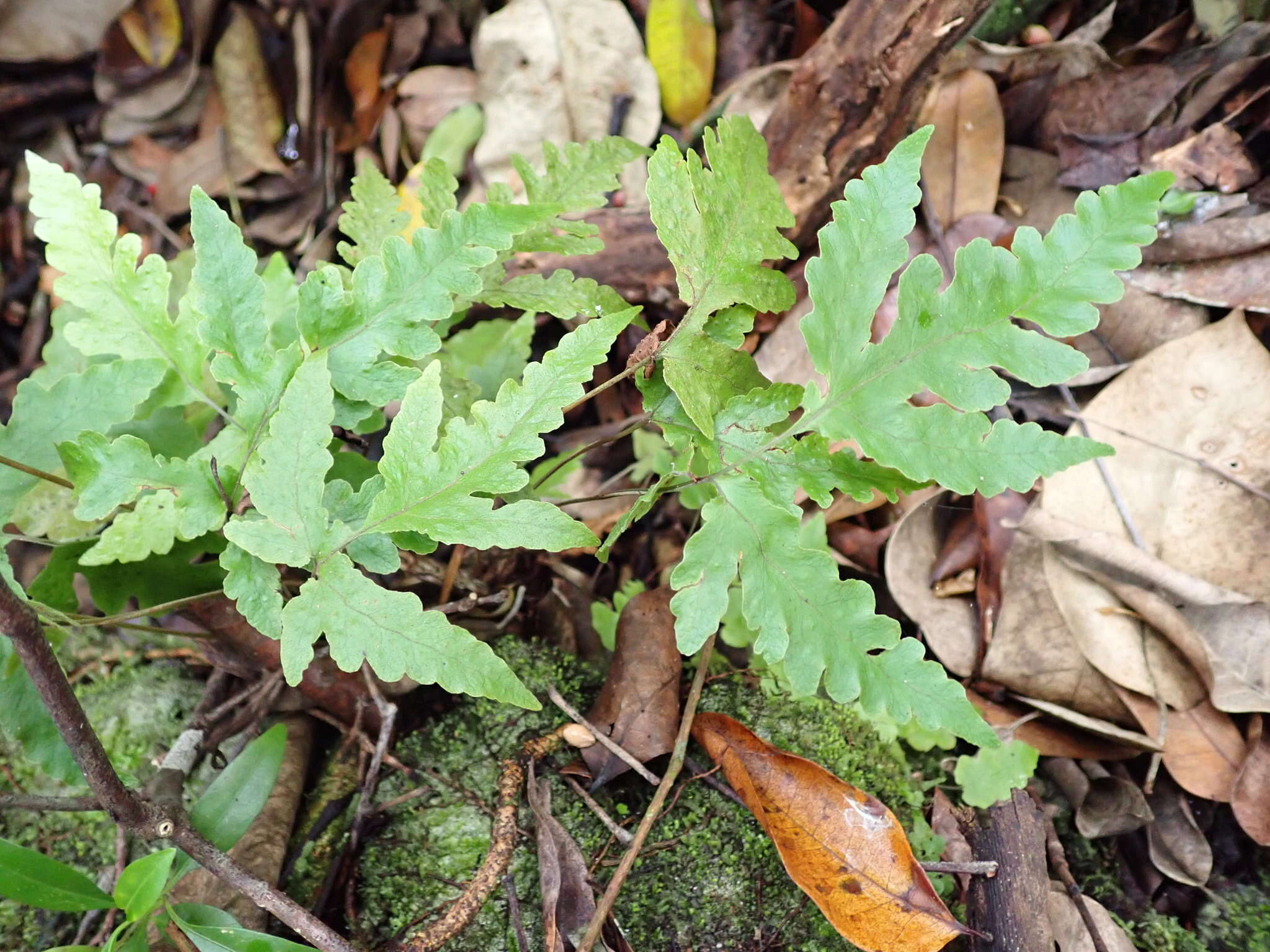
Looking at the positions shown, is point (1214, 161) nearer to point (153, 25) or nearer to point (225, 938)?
point (225, 938)

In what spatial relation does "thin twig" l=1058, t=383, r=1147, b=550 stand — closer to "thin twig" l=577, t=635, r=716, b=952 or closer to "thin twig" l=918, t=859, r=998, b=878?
"thin twig" l=918, t=859, r=998, b=878

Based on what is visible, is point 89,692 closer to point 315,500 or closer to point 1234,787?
point 315,500

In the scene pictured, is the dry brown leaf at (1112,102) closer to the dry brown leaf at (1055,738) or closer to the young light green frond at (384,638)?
the dry brown leaf at (1055,738)

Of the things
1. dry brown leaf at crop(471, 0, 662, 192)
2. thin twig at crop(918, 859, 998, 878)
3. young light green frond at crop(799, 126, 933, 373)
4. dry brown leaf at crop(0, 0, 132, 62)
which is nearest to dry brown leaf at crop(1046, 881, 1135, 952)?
thin twig at crop(918, 859, 998, 878)

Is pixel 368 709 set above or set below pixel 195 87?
below

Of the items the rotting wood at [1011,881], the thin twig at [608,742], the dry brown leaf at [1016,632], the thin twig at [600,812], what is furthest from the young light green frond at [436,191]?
the rotting wood at [1011,881]

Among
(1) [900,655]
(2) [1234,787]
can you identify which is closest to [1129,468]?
(2) [1234,787]

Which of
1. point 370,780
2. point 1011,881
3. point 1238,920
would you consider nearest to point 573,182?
point 370,780
